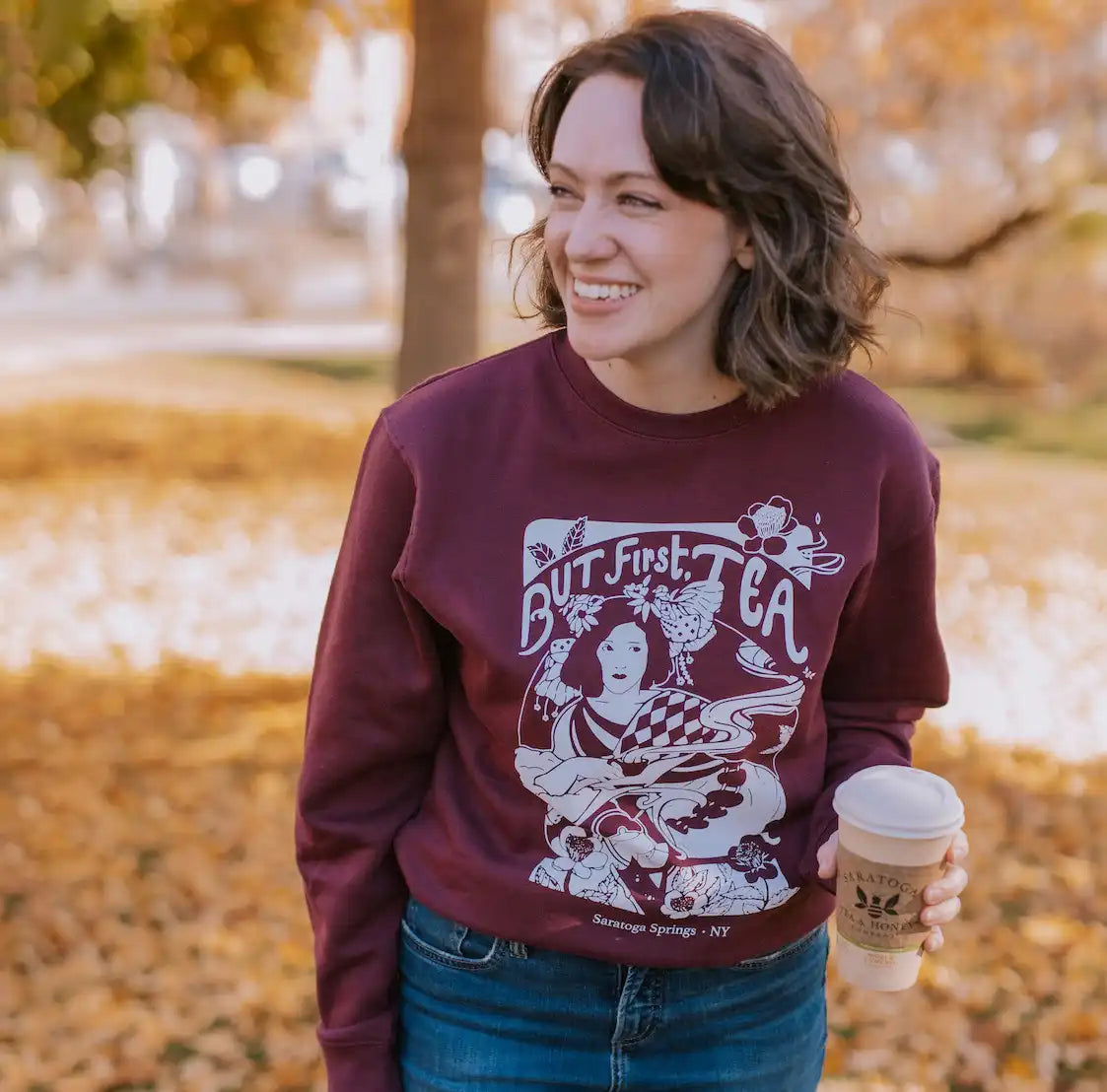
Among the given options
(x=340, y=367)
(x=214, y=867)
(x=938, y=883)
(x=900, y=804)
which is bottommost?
(x=340, y=367)

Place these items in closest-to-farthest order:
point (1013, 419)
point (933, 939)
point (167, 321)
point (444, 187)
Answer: point (933, 939)
point (444, 187)
point (1013, 419)
point (167, 321)

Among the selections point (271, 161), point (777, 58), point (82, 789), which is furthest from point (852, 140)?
point (271, 161)

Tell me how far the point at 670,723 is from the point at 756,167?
673mm

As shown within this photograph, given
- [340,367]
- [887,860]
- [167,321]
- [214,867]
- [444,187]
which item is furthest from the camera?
[167,321]

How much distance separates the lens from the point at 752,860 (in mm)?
1921

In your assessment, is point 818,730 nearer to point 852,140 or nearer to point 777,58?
point 777,58

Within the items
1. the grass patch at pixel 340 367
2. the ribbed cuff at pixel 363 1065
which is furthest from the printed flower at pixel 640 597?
the grass patch at pixel 340 367

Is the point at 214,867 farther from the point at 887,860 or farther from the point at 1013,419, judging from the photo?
the point at 1013,419

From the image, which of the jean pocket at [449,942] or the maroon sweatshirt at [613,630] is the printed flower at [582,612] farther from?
the jean pocket at [449,942]

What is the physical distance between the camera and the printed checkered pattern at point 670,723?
1.86 meters

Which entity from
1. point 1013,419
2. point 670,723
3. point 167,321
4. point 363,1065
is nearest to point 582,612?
point 670,723

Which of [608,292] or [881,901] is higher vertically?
[608,292]

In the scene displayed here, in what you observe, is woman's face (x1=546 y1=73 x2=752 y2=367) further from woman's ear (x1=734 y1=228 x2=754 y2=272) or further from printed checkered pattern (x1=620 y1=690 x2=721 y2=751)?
printed checkered pattern (x1=620 y1=690 x2=721 y2=751)

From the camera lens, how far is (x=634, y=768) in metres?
1.88
